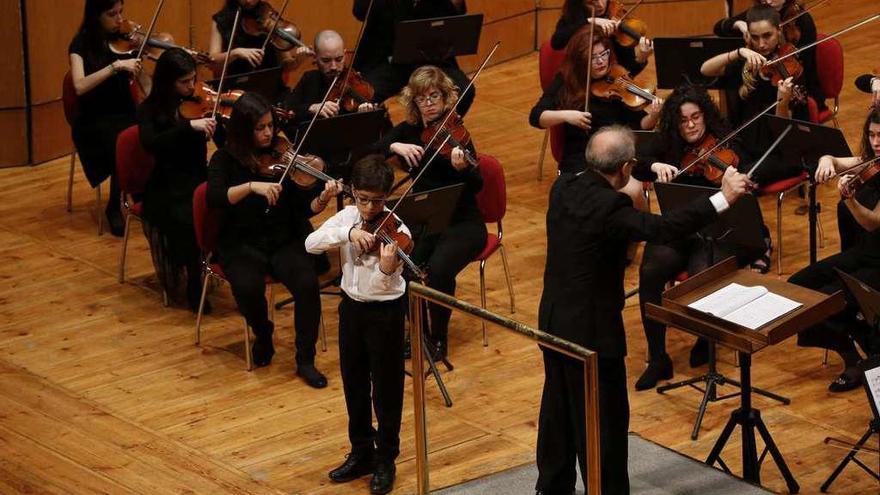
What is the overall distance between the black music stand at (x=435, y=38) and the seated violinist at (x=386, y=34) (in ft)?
0.91

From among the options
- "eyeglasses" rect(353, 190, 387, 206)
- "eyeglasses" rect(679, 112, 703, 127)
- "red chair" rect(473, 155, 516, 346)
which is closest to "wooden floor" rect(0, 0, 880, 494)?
"red chair" rect(473, 155, 516, 346)

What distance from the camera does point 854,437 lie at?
17.9 feet

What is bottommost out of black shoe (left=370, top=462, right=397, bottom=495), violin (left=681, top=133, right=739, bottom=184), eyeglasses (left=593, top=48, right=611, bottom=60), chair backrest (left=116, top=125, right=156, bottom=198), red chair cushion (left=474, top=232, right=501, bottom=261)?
black shoe (left=370, top=462, right=397, bottom=495)

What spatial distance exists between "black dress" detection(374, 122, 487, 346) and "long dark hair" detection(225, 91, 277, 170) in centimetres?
57

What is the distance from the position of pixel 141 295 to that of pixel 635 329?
2133 mm

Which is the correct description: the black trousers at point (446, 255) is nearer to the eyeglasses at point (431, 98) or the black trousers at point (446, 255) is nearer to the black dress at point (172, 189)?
the eyeglasses at point (431, 98)

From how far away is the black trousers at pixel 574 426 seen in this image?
468 cm

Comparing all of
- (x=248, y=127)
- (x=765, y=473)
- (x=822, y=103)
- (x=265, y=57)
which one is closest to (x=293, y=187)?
(x=248, y=127)

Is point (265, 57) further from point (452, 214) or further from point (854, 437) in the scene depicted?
point (854, 437)

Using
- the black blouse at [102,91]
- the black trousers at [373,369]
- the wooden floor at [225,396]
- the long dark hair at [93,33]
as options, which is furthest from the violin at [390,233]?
the long dark hair at [93,33]

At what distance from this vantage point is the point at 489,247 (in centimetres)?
627

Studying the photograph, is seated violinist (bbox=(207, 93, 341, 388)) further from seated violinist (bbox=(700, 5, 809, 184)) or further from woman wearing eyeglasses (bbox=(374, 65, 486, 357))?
seated violinist (bbox=(700, 5, 809, 184))

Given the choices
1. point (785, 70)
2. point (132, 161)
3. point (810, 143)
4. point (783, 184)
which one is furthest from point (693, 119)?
point (132, 161)

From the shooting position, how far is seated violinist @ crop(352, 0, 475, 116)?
7.42 m
